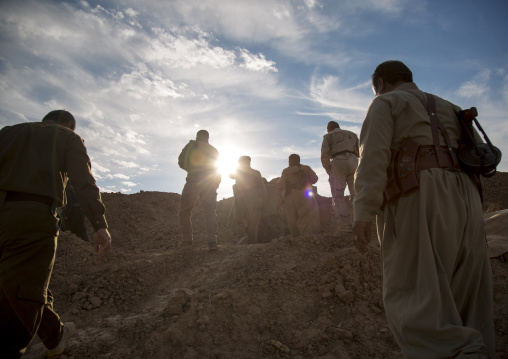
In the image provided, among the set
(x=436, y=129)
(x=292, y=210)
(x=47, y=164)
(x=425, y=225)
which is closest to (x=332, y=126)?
(x=292, y=210)

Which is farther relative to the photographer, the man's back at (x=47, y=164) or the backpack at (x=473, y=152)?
the man's back at (x=47, y=164)

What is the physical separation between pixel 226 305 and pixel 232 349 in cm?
51

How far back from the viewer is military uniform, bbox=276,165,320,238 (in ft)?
19.1

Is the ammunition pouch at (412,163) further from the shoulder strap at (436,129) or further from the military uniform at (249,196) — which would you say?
the military uniform at (249,196)

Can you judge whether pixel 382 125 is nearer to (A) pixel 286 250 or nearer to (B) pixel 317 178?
(A) pixel 286 250

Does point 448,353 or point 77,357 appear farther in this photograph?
point 77,357

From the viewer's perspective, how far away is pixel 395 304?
158 centimetres

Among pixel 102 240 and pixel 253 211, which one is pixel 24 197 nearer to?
pixel 102 240

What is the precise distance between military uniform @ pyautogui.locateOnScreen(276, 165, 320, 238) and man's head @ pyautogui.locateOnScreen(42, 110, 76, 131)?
13.2 feet

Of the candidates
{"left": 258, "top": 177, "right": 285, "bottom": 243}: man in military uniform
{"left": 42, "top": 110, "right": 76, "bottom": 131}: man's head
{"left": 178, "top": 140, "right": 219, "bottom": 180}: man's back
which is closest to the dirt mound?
{"left": 178, "top": 140, "right": 219, "bottom": 180}: man's back

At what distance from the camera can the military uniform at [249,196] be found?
681cm

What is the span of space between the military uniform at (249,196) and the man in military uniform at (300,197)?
1.03 metres

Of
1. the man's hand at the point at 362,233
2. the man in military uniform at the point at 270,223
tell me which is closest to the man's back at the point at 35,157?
the man's hand at the point at 362,233

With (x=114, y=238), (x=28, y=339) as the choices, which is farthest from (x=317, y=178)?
(x=114, y=238)
